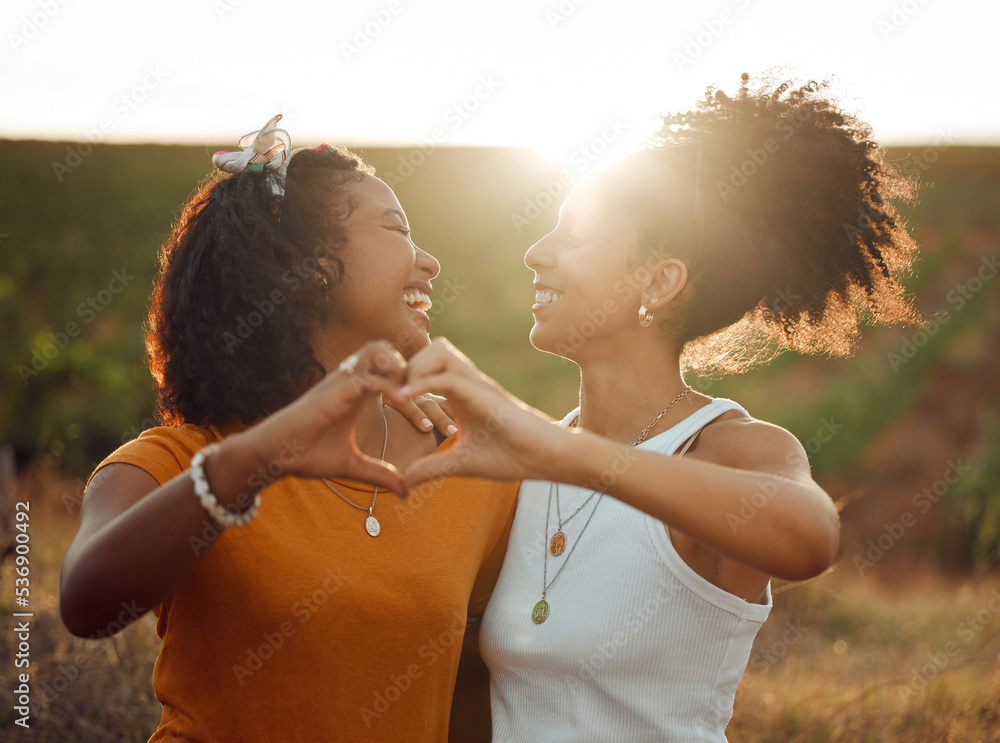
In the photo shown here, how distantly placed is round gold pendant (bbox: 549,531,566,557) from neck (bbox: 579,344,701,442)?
0.36 metres

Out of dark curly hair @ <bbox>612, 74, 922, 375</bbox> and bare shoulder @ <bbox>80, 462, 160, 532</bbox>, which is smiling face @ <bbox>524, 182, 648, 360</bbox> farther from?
bare shoulder @ <bbox>80, 462, 160, 532</bbox>

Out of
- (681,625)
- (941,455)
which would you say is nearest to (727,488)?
(681,625)

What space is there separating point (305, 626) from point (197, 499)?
30.9 inches

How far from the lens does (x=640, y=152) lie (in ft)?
8.48

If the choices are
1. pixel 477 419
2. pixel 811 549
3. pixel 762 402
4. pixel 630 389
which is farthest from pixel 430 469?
pixel 762 402

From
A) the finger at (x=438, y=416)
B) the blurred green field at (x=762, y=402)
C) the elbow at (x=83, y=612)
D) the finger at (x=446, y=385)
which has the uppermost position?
the finger at (x=446, y=385)

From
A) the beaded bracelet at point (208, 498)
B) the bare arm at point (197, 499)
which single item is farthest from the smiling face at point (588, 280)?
the beaded bracelet at point (208, 498)

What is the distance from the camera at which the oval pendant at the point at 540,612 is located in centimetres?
223

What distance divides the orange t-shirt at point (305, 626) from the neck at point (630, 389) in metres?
0.66

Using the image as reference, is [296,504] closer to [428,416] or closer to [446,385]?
[428,416]

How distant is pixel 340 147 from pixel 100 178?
51.1ft

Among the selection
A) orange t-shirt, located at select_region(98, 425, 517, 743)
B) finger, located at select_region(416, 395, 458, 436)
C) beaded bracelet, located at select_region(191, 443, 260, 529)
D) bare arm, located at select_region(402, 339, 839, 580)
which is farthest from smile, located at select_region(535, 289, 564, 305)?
beaded bracelet, located at select_region(191, 443, 260, 529)

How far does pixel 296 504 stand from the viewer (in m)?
2.29

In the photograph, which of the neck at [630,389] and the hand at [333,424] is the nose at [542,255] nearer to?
the neck at [630,389]
